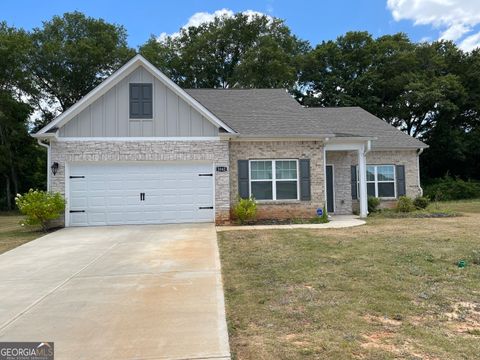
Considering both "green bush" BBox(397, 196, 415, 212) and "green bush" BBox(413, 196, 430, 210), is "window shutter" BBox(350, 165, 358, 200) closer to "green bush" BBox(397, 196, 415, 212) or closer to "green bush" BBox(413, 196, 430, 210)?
"green bush" BBox(397, 196, 415, 212)

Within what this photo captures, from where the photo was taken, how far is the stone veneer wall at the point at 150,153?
1338 cm

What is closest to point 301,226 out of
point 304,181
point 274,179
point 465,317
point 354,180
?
point 304,181

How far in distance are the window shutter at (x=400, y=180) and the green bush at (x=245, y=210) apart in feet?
25.0

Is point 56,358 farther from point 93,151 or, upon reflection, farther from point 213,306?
point 93,151

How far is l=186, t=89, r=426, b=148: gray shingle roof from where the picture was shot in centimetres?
1470

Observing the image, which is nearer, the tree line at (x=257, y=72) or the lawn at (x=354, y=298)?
the lawn at (x=354, y=298)

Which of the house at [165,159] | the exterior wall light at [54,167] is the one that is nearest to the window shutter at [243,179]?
the house at [165,159]

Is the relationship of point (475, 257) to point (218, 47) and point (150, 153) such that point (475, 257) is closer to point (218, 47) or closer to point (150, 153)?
point (150, 153)

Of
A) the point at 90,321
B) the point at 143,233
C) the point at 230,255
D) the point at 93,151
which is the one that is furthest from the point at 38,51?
the point at 90,321

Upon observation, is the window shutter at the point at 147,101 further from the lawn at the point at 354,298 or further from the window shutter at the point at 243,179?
the lawn at the point at 354,298

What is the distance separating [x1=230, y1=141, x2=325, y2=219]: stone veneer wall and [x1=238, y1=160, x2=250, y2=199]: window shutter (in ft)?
0.42

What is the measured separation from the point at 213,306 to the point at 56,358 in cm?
193

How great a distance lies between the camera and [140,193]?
1371 centimetres

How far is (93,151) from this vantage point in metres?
13.5
